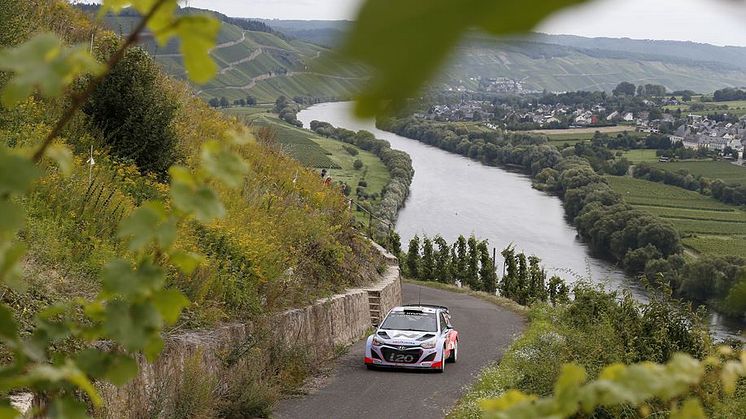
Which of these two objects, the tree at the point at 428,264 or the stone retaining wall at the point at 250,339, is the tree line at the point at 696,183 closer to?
the stone retaining wall at the point at 250,339

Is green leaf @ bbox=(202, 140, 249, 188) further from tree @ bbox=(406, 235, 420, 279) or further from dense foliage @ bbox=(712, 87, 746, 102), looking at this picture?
tree @ bbox=(406, 235, 420, 279)

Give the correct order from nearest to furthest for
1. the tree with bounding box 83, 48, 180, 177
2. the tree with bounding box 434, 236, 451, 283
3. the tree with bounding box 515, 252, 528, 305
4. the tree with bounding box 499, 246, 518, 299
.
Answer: the tree with bounding box 83, 48, 180, 177
the tree with bounding box 515, 252, 528, 305
the tree with bounding box 499, 246, 518, 299
the tree with bounding box 434, 236, 451, 283

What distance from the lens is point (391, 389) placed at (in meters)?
10.6

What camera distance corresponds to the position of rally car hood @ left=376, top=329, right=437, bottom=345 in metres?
11.9

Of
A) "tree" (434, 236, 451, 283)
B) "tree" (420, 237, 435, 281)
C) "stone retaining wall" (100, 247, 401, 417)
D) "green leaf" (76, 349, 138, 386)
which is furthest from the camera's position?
"tree" (420, 237, 435, 281)

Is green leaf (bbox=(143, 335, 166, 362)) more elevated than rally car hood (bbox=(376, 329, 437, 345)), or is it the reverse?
green leaf (bbox=(143, 335, 166, 362))

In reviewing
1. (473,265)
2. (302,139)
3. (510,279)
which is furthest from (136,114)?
(473,265)

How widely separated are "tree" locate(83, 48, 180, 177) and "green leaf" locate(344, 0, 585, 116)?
9761 millimetres

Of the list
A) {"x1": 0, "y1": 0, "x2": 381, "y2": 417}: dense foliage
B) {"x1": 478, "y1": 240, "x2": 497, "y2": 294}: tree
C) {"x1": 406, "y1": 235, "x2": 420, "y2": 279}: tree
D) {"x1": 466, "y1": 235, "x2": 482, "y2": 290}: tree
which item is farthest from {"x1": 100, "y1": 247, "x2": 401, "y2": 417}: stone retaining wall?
{"x1": 406, "y1": 235, "x2": 420, "y2": 279}: tree

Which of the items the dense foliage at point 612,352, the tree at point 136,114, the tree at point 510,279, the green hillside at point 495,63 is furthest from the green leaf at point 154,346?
the tree at point 510,279

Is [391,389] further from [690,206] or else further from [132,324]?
[132,324]

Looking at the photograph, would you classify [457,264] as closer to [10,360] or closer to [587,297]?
[587,297]

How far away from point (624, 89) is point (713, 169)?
0.64 ft

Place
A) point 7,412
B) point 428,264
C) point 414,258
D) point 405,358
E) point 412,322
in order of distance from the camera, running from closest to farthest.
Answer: point 7,412 < point 405,358 < point 412,322 < point 414,258 < point 428,264
